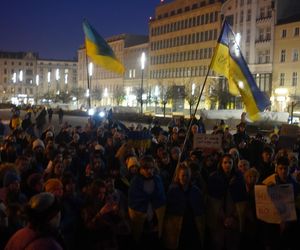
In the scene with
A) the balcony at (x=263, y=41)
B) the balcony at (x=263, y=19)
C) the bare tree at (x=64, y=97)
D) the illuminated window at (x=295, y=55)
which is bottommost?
the bare tree at (x=64, y=97)

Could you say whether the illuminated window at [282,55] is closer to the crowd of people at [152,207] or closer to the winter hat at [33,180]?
the crowd of people at [152,207]

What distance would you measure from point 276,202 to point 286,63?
5991 cm

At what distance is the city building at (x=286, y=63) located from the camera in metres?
61.1

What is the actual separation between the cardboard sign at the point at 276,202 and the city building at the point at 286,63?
54.8 metres

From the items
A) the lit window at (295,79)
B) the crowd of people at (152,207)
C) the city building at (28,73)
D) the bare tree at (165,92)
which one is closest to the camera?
the crowd of people at (152,207)

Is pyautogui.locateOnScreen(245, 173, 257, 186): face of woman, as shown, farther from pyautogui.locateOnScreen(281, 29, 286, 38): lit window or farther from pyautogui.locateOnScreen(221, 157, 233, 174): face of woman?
pyautogui.locateOnScreen(281, 29, 286, 38): lit window

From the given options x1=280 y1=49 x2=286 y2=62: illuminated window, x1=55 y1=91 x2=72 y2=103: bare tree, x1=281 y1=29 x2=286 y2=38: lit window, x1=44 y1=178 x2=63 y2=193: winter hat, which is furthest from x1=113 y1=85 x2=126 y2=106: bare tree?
x1=44 y1=178 x2=63 y2=193: winter hat

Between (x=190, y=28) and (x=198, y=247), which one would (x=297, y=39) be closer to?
(x=190, y=28)

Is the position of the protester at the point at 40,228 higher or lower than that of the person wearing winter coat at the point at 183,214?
higher

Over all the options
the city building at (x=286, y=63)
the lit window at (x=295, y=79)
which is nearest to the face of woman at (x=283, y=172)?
the city building at (x=286, y=63)

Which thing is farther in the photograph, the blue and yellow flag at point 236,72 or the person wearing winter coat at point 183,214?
the blue and yellow flag at point 236,72

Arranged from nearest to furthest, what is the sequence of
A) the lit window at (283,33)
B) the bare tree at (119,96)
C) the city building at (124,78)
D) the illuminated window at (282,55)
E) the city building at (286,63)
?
the city building at (286,63) < the lit window at (283,33) < the illuminated window at (282,55) < the bare tree at (119,96) < the city building at (124,78)

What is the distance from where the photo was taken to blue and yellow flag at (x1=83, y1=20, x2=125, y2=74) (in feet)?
52.5

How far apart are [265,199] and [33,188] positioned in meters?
2.90
